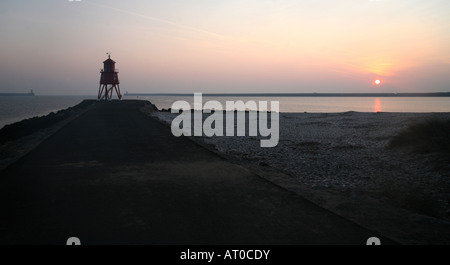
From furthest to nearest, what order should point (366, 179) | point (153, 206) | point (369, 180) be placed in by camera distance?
point (366, 179), point (369, 180), point (153, 206)

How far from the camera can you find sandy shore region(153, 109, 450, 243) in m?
4.97

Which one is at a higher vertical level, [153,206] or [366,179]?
[153,206]

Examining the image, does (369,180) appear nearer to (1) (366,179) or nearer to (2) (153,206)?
(1) (366,179)

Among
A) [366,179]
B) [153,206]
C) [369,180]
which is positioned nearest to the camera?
[153,206]

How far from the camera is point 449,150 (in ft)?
32.1

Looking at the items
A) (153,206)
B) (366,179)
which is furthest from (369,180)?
(153,206)

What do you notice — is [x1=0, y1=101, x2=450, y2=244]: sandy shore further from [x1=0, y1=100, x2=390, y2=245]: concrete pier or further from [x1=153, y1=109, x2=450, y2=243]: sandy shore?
[x1=0, y1=100, x2=390, y2=245]: concrete pier

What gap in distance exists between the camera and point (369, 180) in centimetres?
809

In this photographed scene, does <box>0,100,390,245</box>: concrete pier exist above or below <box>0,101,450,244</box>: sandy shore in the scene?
above

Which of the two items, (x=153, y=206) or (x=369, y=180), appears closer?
(x=153, y=206)

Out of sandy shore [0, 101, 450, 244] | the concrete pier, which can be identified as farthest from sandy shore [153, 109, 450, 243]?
the concrete pier

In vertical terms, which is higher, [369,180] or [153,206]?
[153,206]

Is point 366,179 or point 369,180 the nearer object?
point 369,180

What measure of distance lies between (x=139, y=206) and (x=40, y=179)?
3.28m
